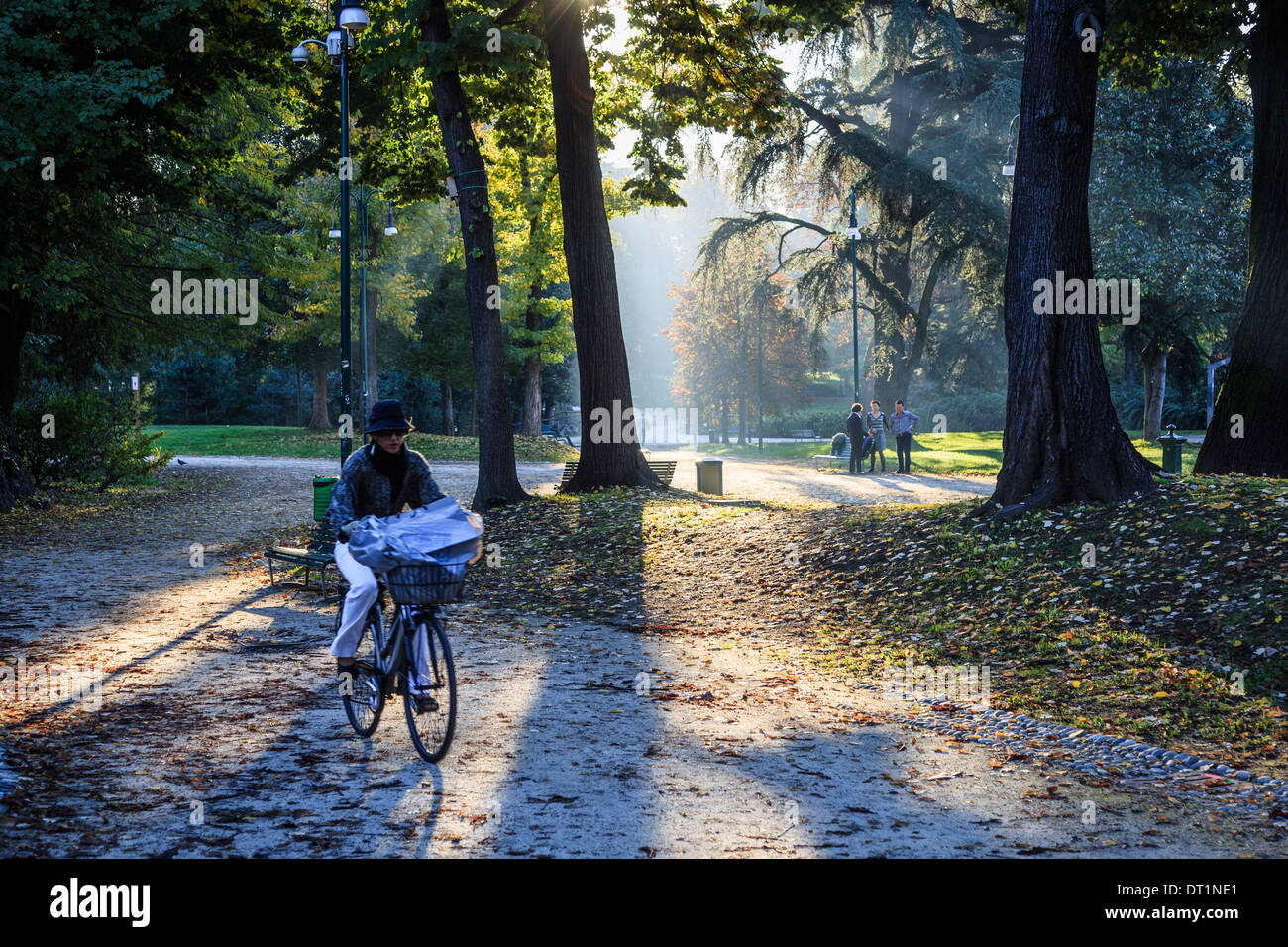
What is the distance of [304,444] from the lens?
40.7 meters

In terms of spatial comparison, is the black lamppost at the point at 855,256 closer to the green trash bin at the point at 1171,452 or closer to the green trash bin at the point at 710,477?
the green trash bin at the point at 1171,452

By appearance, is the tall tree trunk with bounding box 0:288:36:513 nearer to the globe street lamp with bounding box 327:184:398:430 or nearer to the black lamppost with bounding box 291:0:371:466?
the black lamppost with bounding box 291:0:371:466

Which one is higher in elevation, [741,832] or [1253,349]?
[1253,349]

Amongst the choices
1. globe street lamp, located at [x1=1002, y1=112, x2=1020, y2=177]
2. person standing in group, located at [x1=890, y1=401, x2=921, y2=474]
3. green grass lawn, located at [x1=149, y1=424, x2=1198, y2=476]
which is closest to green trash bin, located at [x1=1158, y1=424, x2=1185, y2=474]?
green grass lawn, located at [x1=149, y1=424, x2=1198, y2=476]

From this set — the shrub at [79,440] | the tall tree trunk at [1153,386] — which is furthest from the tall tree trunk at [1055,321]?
the tall tree trunk at [1153,386]

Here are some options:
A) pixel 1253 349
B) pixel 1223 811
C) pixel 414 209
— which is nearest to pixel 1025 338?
pixel 1253 349

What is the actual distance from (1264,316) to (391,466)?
1129 cm

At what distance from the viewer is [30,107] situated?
13.4m

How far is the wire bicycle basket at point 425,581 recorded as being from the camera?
18.4 ft

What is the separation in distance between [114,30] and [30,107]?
2261 mm

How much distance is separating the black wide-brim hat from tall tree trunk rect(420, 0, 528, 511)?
1064 cm

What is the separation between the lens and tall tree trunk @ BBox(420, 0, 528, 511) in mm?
16969

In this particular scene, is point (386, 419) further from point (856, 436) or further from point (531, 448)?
point (531, 448)

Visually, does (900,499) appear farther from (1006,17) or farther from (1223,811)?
(1006,17)
